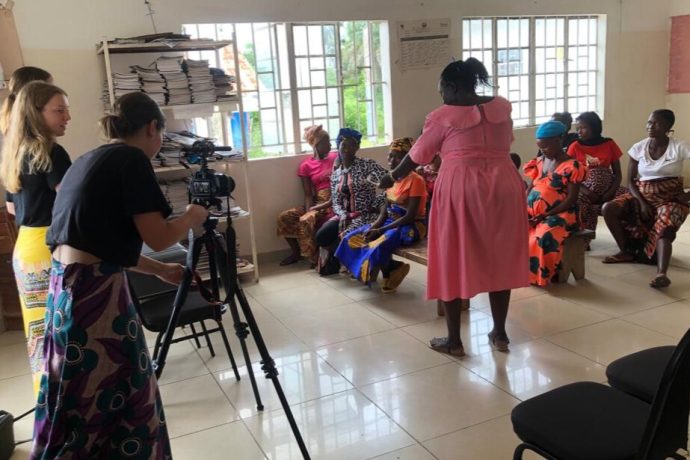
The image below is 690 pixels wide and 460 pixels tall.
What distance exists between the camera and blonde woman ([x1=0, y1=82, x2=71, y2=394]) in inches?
93.6

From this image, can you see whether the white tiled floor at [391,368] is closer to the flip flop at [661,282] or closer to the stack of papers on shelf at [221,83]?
the flip flop at [661,282]

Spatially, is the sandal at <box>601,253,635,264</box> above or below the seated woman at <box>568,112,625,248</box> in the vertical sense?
below

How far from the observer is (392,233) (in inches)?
166

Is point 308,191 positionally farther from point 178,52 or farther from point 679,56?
point 679,56

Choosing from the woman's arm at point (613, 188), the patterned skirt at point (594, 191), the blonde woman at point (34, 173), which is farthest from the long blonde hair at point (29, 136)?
the woman's arm at point (613, 188)

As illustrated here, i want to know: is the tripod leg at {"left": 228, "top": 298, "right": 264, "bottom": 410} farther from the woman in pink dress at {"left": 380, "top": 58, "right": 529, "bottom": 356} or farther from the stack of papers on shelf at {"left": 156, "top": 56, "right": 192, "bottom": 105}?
the stack of papers on shelf at {"left": 156, "top": 56, "right": 192, "bottom": 105}

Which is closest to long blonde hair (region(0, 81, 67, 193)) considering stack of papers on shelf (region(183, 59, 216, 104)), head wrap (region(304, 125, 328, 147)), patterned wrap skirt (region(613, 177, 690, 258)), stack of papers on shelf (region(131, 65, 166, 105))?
stack of papers on shelf (region(131, 65, 166, 105))

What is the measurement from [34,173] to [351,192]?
2.65 m

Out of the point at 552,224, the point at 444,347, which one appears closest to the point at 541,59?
the point at 552,224

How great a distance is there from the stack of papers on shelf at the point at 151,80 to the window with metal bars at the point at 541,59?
10.4 ft

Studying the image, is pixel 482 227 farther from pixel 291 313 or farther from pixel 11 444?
pixel 11 444

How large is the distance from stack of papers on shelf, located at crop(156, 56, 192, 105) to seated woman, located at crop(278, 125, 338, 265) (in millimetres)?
1236

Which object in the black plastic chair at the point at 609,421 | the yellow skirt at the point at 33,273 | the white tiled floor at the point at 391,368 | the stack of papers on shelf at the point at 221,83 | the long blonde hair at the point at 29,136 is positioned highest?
the stack of papers on shelf at the point at 221,83

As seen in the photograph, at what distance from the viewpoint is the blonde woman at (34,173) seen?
238 cm
